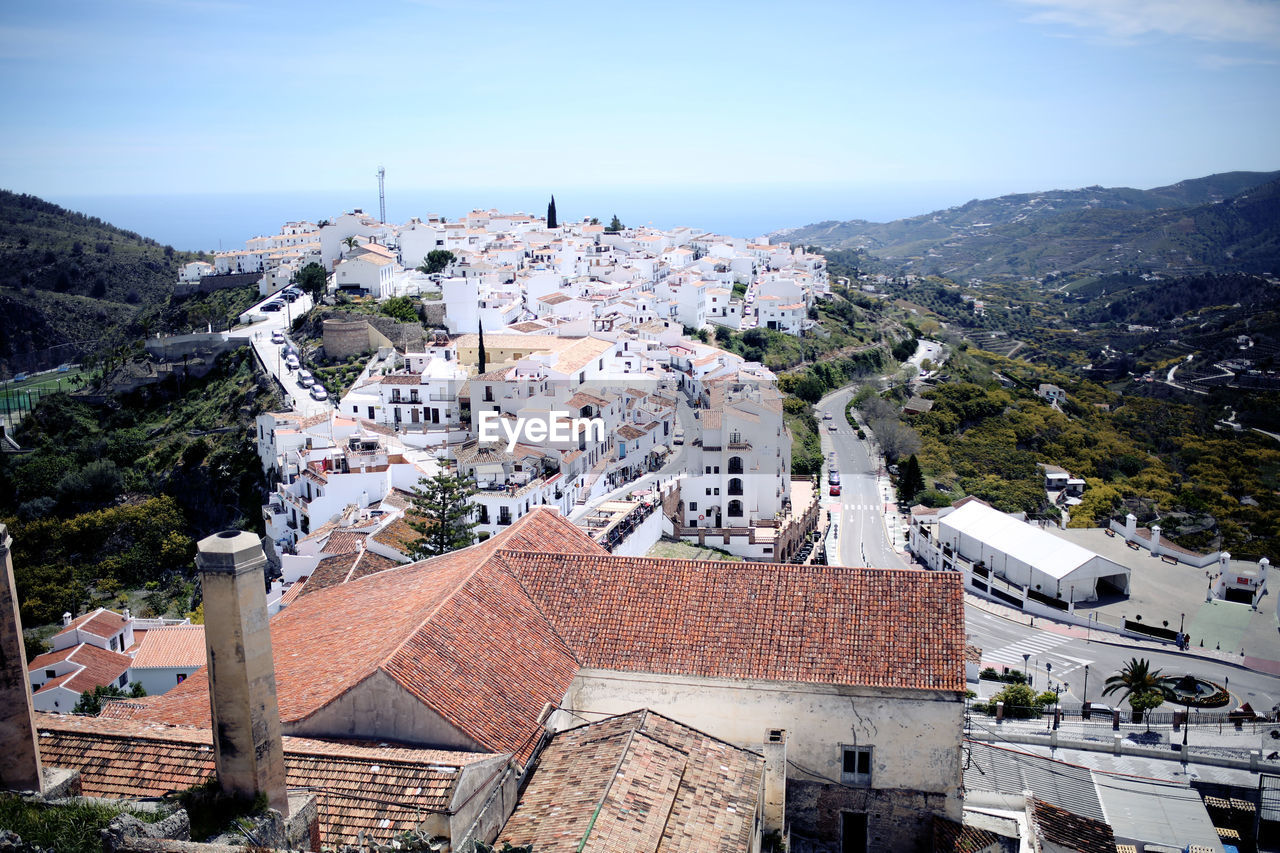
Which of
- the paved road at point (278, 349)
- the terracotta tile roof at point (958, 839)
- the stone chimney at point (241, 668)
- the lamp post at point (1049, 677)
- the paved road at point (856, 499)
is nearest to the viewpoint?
the stone chimney at point (241, 668)

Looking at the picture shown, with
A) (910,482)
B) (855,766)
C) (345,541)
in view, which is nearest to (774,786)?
(855,766)

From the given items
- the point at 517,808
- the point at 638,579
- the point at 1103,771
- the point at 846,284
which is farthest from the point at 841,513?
the point at 846,284

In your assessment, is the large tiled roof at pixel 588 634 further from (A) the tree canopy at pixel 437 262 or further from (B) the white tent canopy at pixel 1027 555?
(A) the tree canopy at pixel 437 262

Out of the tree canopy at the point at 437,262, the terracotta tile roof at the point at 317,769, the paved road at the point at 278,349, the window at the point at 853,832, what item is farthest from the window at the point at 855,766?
the tree canopy at the point at 437,262

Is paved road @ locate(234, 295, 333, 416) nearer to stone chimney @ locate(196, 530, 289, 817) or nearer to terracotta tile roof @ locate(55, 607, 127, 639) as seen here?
terracotta tile roof @ locate(55, 607, 127, 639)

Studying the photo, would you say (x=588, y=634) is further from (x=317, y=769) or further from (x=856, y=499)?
(x=856, y=499)

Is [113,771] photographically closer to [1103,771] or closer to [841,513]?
[1103,771]

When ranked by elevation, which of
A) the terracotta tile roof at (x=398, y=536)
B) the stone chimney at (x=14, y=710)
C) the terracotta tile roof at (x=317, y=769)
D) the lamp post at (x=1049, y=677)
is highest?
the stone chimney at (x=14, y=710)
